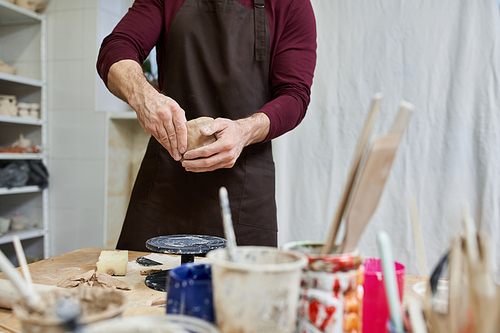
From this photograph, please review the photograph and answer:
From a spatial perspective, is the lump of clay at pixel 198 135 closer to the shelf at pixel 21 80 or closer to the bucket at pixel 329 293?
the bucket at pixel 329 293

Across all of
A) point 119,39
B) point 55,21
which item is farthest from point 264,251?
point 55,21

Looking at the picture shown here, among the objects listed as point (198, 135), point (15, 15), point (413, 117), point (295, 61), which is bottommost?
point (198, 135)

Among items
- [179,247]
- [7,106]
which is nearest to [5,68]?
[7,106]

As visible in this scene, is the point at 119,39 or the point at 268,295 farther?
the point at 119,39

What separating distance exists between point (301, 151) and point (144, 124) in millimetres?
1064

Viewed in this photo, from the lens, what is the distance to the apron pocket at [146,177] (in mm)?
1182

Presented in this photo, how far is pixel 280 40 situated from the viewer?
4.15ft

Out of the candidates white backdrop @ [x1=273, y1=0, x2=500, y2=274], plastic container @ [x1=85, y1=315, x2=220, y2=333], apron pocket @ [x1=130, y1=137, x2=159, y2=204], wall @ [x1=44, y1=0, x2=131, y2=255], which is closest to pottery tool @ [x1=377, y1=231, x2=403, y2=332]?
plastic container @ [x1=85, y1=315, x2=220, y2=333]

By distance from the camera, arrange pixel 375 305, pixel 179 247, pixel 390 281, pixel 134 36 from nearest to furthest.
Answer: pixel 390 281 < pixel 375 305 < pixel 179 247 < pixel 134 36

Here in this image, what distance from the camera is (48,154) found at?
8.75 ft

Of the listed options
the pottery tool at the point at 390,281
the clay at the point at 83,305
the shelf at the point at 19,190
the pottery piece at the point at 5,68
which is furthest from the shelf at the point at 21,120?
the pottery tool at the point at 390,281

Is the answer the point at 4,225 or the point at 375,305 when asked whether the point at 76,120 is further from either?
the point at 375,305

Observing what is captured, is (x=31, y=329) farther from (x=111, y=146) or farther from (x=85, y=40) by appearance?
(x=85, y=40)

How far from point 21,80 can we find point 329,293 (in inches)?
106
